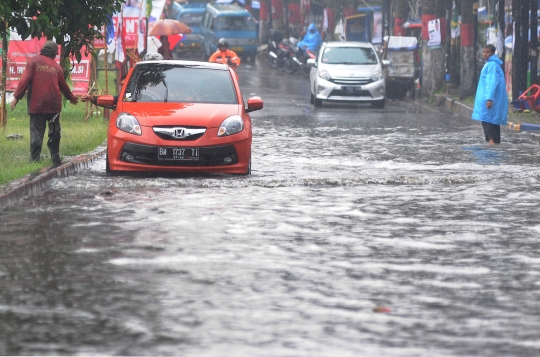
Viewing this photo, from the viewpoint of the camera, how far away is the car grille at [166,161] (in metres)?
14.0

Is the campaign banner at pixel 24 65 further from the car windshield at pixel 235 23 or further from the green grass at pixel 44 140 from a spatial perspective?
the car windshield at pixel 235 23

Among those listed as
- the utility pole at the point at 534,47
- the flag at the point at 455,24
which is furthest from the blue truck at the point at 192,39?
the utility pole at the point at 534,47

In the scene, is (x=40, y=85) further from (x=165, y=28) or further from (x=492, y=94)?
(x=165, y=28)

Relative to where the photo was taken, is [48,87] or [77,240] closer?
[77,240]

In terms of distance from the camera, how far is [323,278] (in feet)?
26.3

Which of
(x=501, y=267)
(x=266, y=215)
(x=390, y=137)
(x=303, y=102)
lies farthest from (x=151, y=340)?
(x=303, y=102)

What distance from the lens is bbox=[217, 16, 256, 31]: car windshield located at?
56.5 m

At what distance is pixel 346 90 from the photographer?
30.0 metres

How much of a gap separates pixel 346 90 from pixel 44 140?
12657mm

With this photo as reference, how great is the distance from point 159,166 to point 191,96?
1.34m

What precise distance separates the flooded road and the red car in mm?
222

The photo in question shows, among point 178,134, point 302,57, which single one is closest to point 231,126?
point 178,134

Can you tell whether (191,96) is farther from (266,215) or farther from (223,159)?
(266,215)

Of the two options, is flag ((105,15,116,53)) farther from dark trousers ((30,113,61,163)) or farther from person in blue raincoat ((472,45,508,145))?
dark trousers ((30,113,61,163))
